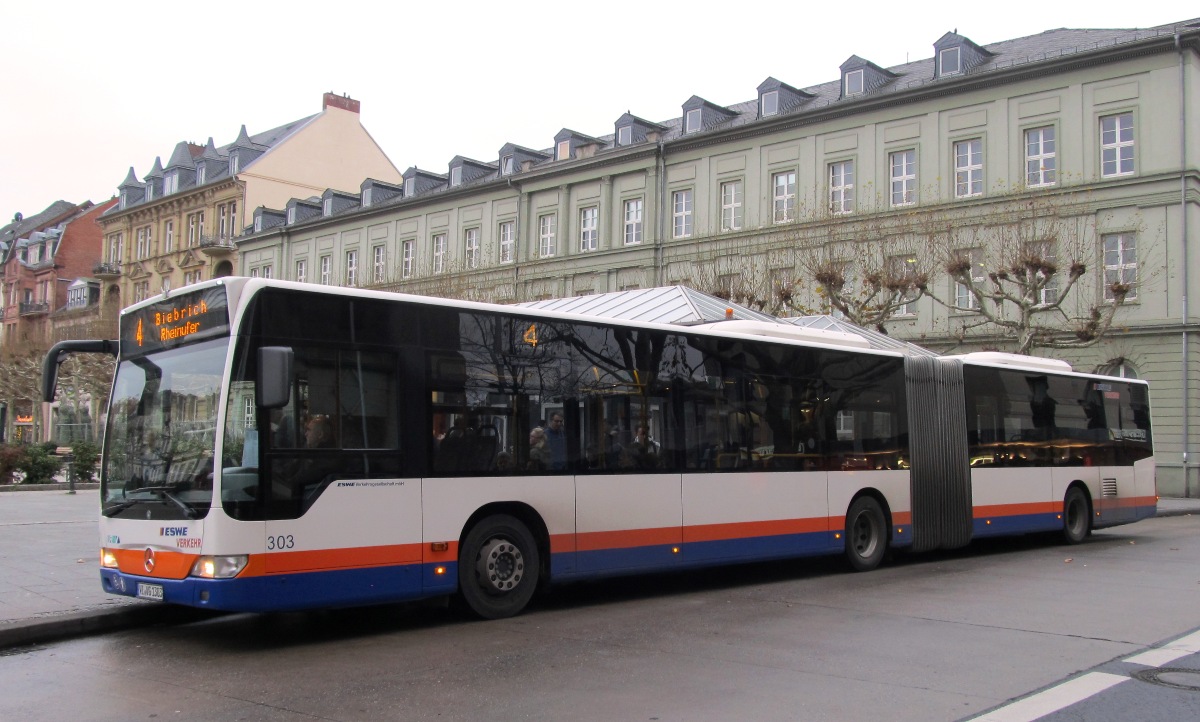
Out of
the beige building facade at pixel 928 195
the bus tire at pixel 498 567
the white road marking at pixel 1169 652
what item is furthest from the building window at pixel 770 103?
the white road marking at pixel 1169 652

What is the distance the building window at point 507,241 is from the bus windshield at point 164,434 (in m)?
42.4

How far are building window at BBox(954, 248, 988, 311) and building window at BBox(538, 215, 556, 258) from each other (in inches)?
769

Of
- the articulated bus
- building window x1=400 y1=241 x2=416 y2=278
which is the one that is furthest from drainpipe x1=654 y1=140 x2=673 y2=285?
the articulated bus

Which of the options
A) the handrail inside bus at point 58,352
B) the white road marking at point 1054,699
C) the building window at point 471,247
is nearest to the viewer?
the white road marking at point 1054,699

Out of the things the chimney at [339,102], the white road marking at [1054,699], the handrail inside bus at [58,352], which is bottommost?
the white road marking at [1054,699]

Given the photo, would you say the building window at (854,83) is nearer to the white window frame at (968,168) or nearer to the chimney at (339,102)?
the white window frame at (968,168)

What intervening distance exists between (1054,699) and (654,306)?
972 cm

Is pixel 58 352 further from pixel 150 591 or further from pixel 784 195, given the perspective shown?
pixel 784 195

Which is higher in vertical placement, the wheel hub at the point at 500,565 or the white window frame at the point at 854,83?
the white window frame at the point at 854,83

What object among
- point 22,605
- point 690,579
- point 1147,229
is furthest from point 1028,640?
point 1147,229

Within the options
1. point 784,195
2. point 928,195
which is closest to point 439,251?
point 784,195

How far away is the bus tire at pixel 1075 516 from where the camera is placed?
18000mm

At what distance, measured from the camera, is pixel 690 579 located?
13586 millimetres

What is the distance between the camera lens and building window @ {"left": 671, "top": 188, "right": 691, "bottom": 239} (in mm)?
45688
